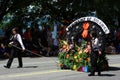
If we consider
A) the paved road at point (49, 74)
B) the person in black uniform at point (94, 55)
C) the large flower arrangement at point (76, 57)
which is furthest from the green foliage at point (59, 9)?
the person in black uniform at point (94, 55)

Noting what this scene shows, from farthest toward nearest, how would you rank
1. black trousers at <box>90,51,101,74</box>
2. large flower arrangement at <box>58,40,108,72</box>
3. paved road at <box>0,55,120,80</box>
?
large flower arrangement at <box>58,40,108,72</box> → black trousers at <box>90,51,101,74</box> → paved road at <box>0,55,120,80</box>

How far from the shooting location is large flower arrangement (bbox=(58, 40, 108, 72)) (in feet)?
54.3

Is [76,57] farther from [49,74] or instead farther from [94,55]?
[94,55]

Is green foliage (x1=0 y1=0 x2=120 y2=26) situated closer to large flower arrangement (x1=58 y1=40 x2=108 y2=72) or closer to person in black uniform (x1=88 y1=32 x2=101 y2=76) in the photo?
large flower arrangement (x1=58 y1=40 x2=108 y2=72)

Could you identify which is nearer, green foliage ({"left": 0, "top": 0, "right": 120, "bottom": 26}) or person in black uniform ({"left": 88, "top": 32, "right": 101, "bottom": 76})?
person in black uniform ({"left": 88, "top": 32, "right": 101, "bottom": 76})

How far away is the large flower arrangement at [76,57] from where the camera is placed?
16562mm

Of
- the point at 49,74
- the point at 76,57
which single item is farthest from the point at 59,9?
the point at 49,74

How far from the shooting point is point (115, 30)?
31.8m

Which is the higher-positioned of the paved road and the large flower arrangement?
the large flower arrangement

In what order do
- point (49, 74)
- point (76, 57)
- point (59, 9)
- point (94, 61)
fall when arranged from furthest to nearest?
point (59, 9), point (76, 57), point (49, 74), point (94, 61)

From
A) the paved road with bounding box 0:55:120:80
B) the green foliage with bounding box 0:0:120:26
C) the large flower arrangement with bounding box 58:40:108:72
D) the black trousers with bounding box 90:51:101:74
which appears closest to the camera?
the paved road with bounding box 0:55:120:80

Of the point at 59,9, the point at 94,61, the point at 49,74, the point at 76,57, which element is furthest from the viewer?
the point at 59,9

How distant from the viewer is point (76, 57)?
1705 centimetres

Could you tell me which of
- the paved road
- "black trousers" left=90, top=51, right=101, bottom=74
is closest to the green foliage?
the paved road
